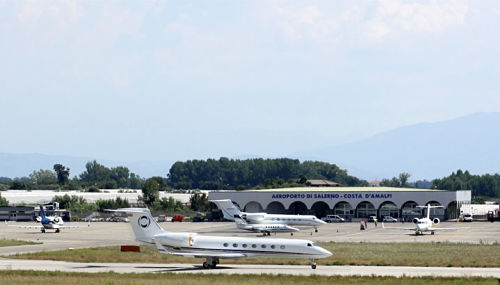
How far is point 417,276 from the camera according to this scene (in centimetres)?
4697

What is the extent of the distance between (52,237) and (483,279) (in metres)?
59.1

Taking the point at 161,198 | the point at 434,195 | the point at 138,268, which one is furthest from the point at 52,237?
the point at 161,198

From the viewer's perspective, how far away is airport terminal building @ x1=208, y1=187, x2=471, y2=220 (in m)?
130

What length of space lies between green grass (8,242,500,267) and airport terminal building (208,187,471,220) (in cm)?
5828

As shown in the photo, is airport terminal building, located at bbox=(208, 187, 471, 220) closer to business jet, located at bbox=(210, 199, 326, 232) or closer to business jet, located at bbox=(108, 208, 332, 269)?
business jet, located at bbox=(210, 199, 326, 232)

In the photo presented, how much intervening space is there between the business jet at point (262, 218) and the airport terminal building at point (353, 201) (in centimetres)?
3028

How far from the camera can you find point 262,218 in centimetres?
9806

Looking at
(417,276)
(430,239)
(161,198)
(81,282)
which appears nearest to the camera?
(81,282)

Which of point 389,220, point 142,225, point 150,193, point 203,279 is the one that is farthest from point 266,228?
point 150,193

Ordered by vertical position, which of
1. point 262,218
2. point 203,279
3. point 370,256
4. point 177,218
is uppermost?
point 262,218

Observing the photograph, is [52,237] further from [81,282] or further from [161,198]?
[161,198]

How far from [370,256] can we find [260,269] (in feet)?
42.0

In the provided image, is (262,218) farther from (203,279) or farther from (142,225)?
(203,279)

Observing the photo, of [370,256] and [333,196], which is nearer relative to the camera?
[370,256]
